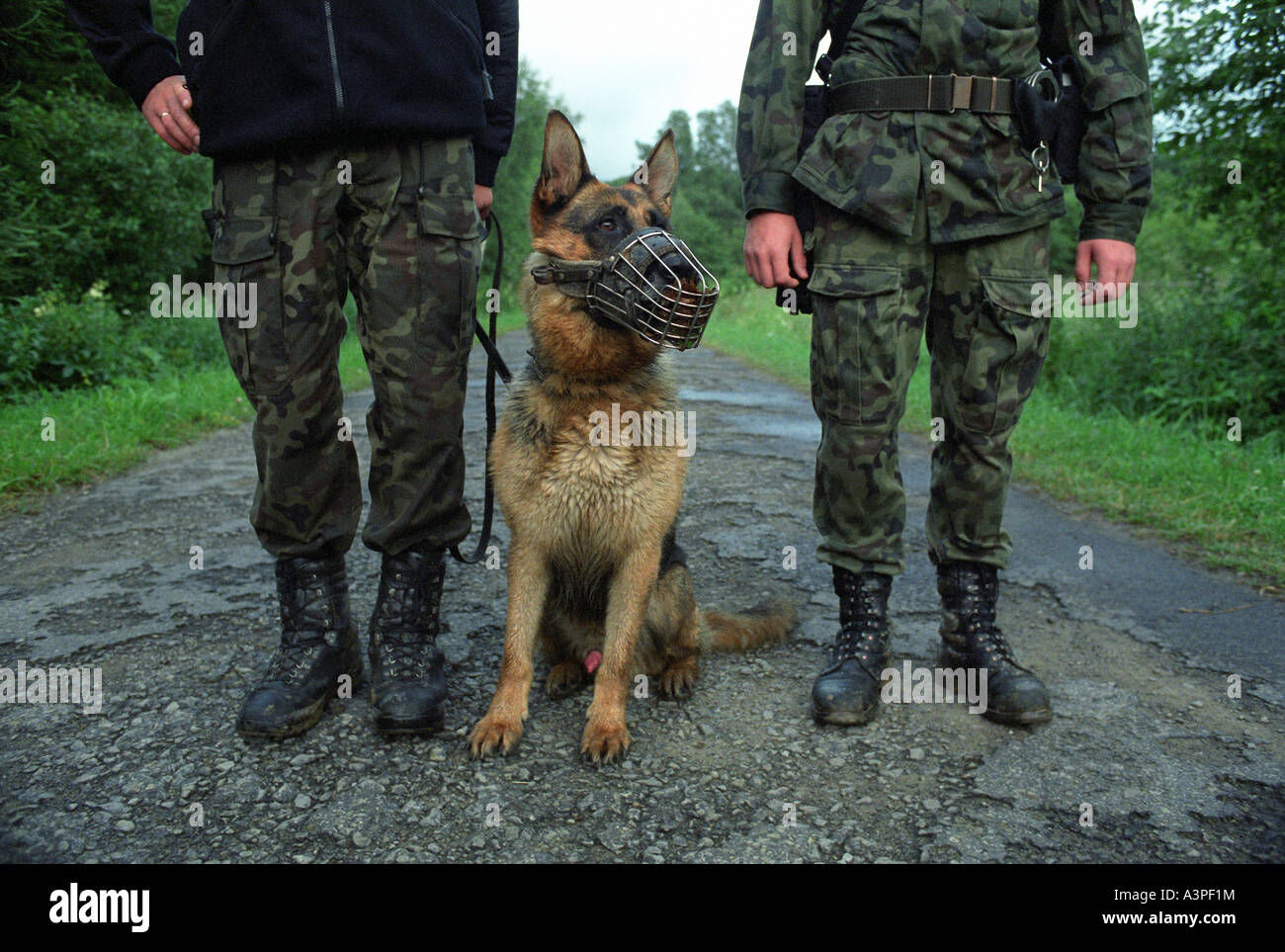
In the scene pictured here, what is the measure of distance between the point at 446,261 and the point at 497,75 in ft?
2.42

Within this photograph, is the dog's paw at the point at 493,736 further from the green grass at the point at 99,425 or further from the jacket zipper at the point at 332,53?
the green grass at the point at 99,425

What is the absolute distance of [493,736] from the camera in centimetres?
236

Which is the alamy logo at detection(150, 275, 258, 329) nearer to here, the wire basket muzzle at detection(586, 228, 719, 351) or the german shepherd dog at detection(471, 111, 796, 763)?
the german shepherd dog at detection(471, 111, 796, 763)

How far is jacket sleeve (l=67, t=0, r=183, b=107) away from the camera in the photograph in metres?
2.33

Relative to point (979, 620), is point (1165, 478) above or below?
above

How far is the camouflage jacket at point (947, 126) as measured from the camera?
8.14 ft

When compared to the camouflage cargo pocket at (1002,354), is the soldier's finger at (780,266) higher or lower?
higher

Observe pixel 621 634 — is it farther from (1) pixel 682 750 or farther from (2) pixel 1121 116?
(2) pixel 1121 116

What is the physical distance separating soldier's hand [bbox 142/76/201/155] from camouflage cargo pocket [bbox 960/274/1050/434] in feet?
Answer: 7.50

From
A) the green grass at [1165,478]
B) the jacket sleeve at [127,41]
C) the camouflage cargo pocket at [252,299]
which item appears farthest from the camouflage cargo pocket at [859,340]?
the green grass at [1165,478]

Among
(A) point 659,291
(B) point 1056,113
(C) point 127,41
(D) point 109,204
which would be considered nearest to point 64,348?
(D) point 109,204

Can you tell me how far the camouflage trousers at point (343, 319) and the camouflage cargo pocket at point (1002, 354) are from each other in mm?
1520

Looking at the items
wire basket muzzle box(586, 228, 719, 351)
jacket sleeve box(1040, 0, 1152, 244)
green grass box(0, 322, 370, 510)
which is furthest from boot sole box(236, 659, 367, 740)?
green grass box(0, 322, 370, 510)
